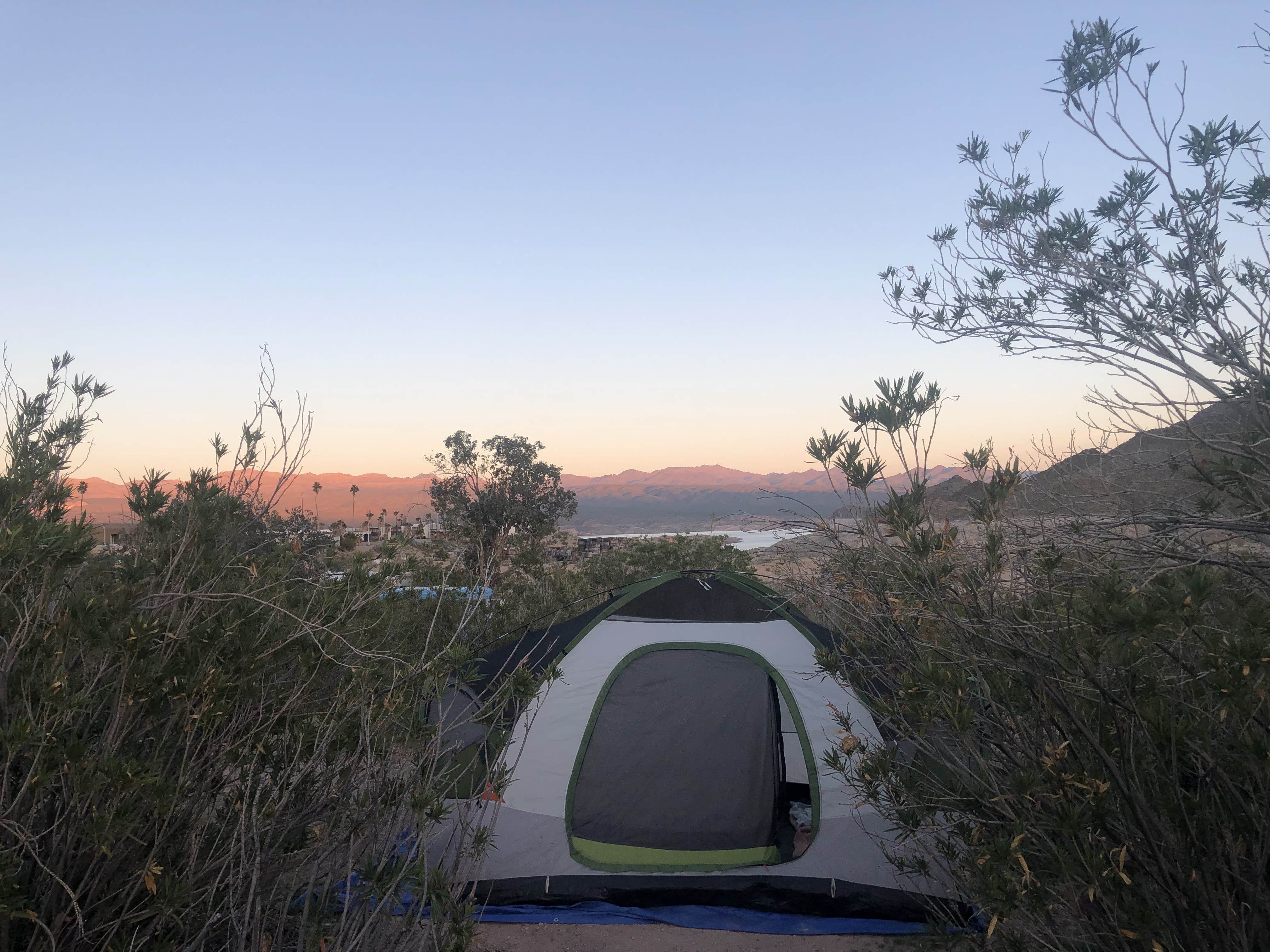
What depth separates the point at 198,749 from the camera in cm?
248

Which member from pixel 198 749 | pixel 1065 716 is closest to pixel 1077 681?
pixel 1065 716

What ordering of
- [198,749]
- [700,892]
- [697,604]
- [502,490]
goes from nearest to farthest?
1. [198,749]
2. [700,892]
3. [697,604]
4. [502,490]

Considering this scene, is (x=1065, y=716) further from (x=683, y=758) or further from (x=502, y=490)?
(x=502, y=490)

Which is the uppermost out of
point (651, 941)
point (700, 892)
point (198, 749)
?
point (198, 749)

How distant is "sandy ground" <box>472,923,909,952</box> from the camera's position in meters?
4.29

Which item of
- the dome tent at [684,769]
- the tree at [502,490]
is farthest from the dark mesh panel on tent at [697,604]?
the tree at [502,490]

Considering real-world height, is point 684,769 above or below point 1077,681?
below

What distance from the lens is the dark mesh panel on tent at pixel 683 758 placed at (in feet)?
16.3

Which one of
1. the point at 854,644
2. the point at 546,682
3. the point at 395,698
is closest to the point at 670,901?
the point at 546,682

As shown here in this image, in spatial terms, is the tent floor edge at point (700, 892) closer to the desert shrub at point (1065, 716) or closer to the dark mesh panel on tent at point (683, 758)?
the dark mesh panel on tent at point (683, 758)

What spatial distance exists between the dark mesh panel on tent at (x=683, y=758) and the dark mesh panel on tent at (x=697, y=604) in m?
0.26

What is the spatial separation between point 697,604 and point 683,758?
3.52 ft

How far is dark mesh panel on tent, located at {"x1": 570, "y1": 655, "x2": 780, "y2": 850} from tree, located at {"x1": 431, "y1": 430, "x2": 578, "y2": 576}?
12426 millimetres

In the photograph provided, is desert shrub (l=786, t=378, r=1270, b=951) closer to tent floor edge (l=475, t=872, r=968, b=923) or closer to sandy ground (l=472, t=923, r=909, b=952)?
sandy ground (l=472, t=923, r=909, b=952)
